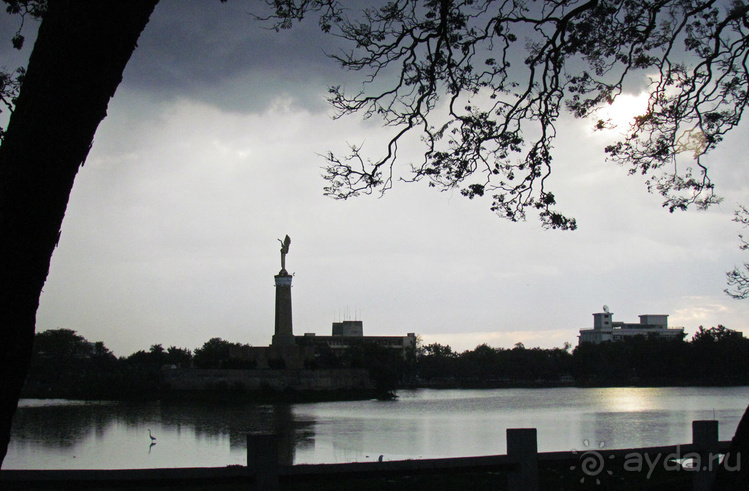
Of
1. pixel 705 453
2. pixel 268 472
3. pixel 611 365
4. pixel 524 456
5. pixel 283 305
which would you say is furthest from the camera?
pixel 611 365

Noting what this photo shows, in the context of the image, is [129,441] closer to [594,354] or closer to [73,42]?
[73,42]

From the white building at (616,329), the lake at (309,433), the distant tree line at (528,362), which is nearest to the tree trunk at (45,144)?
the lake at (309,433)

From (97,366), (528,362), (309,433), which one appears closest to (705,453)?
(309,433)

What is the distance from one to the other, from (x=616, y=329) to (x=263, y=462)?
155 metres

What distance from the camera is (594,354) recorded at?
9519 cm

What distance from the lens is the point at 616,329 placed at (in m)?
151

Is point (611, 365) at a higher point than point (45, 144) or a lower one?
lower

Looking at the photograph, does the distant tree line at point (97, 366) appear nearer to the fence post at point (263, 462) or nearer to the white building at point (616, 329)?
the fence post at point (263, 462)

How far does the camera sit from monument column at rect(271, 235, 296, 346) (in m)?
51.0

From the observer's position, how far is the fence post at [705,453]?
6438 mm

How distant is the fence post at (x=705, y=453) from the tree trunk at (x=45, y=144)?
18.3 feet

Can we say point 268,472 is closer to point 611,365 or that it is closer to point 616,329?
point 611,365

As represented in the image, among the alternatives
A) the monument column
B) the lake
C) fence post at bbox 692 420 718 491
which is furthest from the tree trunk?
the monument column

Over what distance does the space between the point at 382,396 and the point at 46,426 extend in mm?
30631
